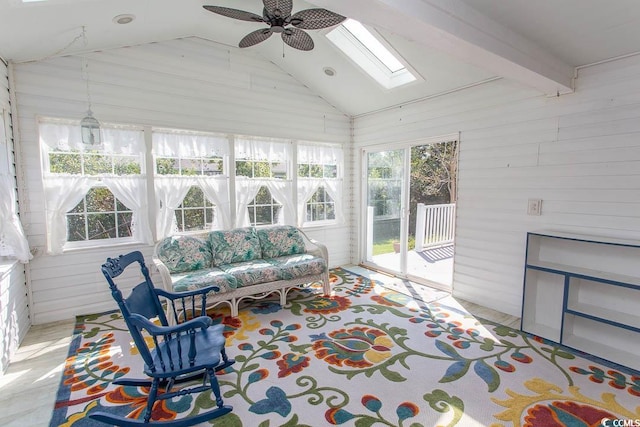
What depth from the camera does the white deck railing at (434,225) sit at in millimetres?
6055

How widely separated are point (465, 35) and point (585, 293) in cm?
260

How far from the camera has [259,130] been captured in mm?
4441

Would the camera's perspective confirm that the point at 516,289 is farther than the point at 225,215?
No

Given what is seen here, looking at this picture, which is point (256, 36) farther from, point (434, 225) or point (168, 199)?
point (434, 225)

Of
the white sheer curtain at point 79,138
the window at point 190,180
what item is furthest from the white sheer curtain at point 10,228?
the window at point 190,180

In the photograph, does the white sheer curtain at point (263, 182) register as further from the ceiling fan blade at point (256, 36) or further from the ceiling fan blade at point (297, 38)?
the ceiling fan blade at point (297, 38)

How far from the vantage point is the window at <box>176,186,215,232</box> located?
13.1 ft

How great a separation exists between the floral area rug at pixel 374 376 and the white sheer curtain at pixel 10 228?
0.92 m

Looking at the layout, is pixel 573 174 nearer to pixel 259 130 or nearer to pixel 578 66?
pixel 578 66

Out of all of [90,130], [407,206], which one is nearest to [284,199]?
[407,206]

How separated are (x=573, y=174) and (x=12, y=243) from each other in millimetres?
5152

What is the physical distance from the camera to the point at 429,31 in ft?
6.09

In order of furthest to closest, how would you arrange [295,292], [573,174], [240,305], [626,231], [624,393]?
[295,292]
[240,305]
[573,174]
[626,231]
[624,393]

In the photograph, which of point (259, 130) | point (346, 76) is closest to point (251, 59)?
point (259, 130)
